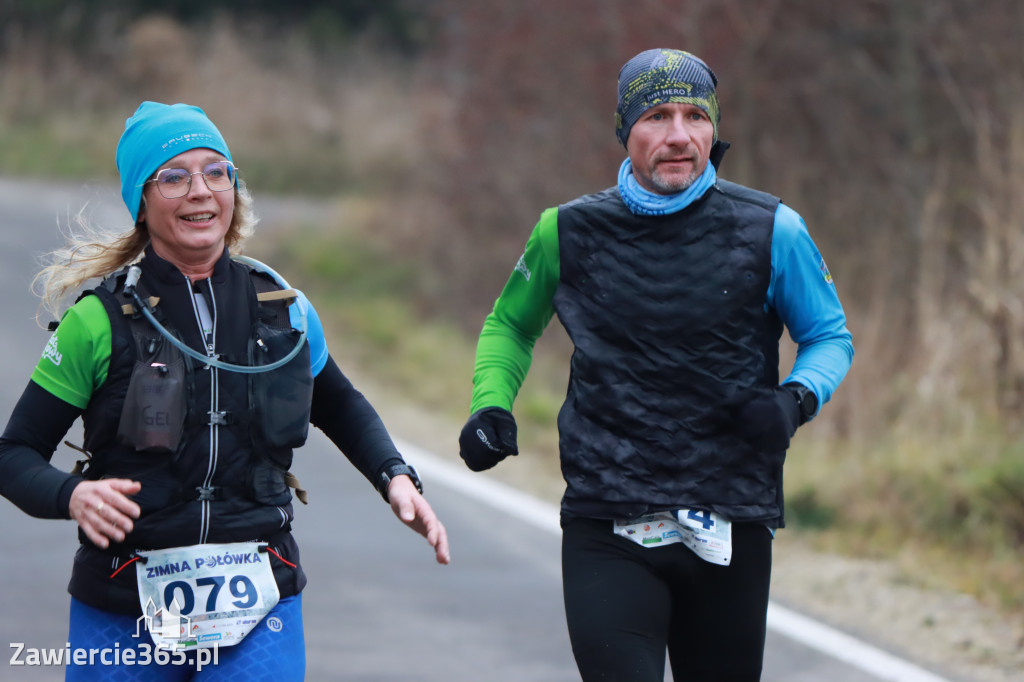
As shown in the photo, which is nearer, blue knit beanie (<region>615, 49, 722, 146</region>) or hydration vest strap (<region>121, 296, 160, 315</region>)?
hydration vest strap (<region>121, 296, 160, 315</region>)

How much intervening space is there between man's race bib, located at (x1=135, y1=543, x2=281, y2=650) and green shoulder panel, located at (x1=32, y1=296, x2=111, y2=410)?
0.36m

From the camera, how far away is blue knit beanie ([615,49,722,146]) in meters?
3.58

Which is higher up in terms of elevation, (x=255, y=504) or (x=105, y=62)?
(x=105, y=62)

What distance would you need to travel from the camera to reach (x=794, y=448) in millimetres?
9258

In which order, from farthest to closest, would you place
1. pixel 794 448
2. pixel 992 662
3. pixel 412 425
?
pixel 412 425 < pixel 794 448 < pixel 992 662

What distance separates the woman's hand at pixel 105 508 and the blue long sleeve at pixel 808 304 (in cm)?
156

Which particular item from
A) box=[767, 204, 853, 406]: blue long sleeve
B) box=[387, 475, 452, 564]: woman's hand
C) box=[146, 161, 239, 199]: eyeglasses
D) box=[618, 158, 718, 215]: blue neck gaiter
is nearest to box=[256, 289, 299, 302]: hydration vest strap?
box=[146, 161, 239, 199]: eyeglasses

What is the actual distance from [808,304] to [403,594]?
363 cm

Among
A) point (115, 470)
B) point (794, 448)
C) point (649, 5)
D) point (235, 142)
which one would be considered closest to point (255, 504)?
point (115, 470)

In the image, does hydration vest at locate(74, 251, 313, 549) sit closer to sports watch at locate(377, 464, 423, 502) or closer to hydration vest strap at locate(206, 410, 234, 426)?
hydration vest strap at locate(206, 410, 234, 426)

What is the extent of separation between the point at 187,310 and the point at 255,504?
1.42 ft

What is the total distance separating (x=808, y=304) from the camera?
3596 millimetres

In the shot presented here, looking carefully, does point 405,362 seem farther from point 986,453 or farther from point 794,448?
point 986,453

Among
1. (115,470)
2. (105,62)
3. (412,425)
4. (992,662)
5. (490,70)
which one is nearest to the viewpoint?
(115,470)
